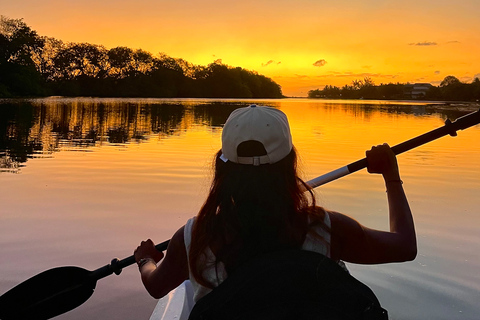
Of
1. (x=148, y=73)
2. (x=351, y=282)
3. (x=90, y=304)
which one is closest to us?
(x=351, y=282)

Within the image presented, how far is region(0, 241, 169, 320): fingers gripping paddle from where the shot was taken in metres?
3.40

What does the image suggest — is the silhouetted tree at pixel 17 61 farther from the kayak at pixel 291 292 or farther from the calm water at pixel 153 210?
the kayak at pixel 291 292

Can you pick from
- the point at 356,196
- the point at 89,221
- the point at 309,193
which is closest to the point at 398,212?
the point at 309,193

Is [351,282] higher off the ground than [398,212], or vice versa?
[398,212]

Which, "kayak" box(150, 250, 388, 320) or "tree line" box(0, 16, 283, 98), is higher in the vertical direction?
"tree line" box(0, 16, 283, 98)

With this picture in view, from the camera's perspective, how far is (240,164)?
1.98 m

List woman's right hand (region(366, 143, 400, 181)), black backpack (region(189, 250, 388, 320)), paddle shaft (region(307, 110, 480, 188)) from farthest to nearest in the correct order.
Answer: paddle shaft (region(307, 110, 480, 188)) < woman's right hand (region(366, 143, 400, 181)) < black backpack (region(189, 250, 388, 320))

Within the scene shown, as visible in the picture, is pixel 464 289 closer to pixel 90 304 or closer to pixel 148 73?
pixel 90 304

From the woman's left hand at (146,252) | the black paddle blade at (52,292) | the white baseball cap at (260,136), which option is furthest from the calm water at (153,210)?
the white baseball cap at (260,136)

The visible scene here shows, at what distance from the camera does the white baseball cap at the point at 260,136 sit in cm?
195

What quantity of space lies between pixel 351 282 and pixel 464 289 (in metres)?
3.49

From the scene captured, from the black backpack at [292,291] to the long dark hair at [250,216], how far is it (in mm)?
Answer: 115

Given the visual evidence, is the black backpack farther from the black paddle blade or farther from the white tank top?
the black paddle blade

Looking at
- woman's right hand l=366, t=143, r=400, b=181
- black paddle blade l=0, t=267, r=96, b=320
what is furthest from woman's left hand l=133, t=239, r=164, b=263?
woman's right hand l=366, t=143, r=400, b=181
